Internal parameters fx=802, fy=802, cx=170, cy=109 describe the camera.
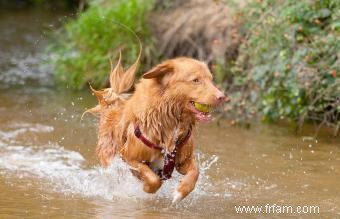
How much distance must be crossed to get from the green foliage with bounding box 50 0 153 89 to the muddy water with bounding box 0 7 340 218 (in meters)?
0.50

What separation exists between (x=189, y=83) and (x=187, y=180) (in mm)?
774

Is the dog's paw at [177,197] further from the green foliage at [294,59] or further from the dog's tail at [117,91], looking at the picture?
the green foliage at [294,59]

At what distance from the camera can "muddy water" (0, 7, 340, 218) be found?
21.3 feet

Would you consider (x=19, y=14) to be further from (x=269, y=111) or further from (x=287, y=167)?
(x=287, y=167)

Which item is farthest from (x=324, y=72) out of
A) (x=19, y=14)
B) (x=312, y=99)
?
(x=19, y=14)

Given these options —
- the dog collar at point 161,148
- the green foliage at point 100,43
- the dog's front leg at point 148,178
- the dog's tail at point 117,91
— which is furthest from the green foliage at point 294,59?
the dog's front leg at point 148,178

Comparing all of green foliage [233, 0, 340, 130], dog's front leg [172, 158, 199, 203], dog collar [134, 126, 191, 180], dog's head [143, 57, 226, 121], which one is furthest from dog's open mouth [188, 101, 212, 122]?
green foliage [233, 0, 340, 130]

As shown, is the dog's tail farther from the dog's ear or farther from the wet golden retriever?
the dog's ear

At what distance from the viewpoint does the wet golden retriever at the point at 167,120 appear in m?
6.40

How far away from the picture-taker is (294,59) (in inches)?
367

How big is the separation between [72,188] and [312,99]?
137 inches

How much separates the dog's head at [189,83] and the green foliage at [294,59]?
2.78 meters

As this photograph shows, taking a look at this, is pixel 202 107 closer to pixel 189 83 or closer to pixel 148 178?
pixel 189 83

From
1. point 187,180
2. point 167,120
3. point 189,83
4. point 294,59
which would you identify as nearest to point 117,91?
point 167,120
